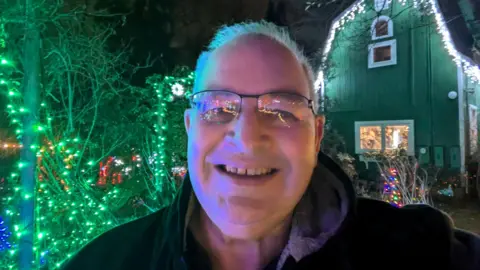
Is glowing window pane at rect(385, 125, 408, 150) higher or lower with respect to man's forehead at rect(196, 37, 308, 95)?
lower

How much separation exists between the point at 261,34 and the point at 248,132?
0.30 m

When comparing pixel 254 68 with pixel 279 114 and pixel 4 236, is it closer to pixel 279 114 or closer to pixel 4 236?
pixel 279 114

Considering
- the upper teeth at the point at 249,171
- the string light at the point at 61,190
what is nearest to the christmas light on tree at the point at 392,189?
the string light at the point at 61,190

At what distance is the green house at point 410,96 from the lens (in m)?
7.52

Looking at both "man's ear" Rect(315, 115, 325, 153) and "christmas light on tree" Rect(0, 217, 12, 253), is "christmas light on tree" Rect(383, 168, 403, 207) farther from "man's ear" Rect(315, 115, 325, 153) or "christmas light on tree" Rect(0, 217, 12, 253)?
"christmas light on tree" Rect(0, 217, 12, 253)

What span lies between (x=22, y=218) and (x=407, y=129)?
826cm

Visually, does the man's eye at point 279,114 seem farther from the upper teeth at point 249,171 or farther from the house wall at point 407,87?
the house wall at point 407,87

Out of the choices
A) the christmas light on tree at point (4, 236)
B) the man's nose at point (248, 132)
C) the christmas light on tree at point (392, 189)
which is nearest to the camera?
the man's nose at point (248, 132)

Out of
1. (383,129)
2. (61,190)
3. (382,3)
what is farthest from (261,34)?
(383,129)

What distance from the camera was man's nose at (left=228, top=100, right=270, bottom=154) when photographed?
2.56 feet

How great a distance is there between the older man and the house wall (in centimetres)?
Answer: 665

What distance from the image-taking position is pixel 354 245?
88 cm

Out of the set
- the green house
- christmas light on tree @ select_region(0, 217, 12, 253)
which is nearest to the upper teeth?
christmas light on tree @ select_region(0, 217, 12, 253)

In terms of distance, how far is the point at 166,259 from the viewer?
2.92 ft
